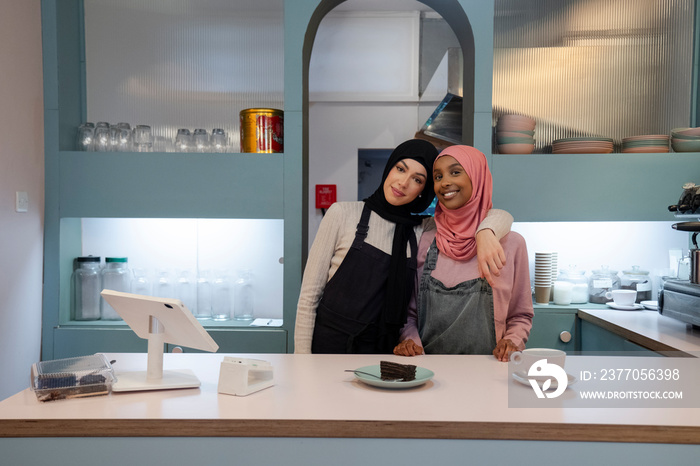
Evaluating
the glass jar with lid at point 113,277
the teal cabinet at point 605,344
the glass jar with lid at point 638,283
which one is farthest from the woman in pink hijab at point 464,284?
the glass jar with lid at point 113,277

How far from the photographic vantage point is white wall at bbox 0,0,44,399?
98.0 inches

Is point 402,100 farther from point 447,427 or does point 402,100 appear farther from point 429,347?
point 447,427

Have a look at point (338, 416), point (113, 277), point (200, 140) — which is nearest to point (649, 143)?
point (200, 140)

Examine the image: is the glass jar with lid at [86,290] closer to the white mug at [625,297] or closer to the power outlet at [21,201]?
the power outlet at [21,201]

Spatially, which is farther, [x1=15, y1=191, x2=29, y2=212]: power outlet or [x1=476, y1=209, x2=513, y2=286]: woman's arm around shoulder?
[x1=15, y1=191, x2=29, y2=212]: power outlet

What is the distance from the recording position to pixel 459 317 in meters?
1.93

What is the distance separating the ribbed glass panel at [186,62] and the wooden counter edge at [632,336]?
200 centimetres

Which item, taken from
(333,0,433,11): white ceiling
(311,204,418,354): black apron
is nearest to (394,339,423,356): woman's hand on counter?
(311,204,418,354): black apron

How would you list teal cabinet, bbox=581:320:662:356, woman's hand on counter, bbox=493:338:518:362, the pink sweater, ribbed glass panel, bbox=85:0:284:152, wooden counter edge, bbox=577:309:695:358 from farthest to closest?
ribbed glass panel, bbox=85:0:284:152
teal cabinet, bbox=581:320:662:356
wooden counter edge, bbox=577:309:695:358
the pink sweater
woman's hand on counter, bbox=493:338:518:362

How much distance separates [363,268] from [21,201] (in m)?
1.70

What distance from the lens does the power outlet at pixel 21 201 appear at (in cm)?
257

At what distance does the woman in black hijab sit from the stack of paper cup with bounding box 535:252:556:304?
3.77 ft

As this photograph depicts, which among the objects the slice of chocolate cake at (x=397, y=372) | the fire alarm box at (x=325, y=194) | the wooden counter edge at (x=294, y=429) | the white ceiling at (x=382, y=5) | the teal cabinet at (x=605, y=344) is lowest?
the teal cabinet at (x=605, y=344)

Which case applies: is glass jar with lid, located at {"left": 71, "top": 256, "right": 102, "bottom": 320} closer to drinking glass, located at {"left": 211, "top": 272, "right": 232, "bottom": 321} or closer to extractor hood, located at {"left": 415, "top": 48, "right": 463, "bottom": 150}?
drinking glass, located at {"left": 211, "top": 272, "right": 232, "bottom": 321}
